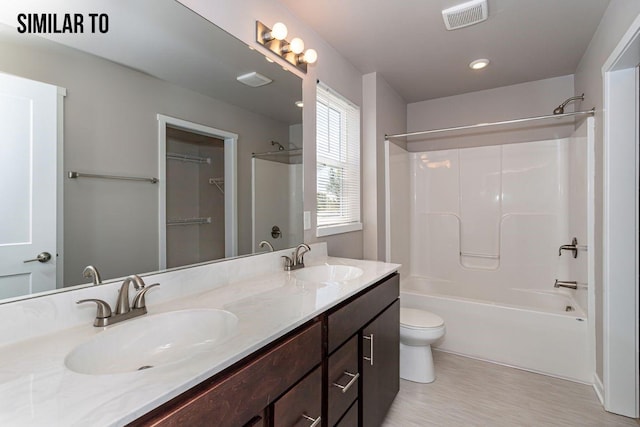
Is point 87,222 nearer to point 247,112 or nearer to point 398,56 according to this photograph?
point 247,112

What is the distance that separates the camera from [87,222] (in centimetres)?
101

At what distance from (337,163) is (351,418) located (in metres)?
1.65

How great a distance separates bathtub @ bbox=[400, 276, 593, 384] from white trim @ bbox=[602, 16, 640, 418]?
1.09 ft

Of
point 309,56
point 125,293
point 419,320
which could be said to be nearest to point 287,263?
point 125,293

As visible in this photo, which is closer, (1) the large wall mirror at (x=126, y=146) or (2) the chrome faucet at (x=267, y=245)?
(1) the large wall mirror at (x=126, y=146)

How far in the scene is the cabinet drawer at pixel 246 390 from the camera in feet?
2.02

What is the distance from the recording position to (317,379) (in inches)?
42.6

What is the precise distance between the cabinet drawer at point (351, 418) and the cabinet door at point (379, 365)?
68 millimetres

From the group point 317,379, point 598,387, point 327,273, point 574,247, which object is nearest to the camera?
point 317,379

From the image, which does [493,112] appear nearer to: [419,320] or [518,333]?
[518,333]

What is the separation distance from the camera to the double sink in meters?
0.80

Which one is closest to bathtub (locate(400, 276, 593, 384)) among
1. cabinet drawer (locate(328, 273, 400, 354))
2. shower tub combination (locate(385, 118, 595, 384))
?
shower tub combination (locate(385, 118, 595, 384))

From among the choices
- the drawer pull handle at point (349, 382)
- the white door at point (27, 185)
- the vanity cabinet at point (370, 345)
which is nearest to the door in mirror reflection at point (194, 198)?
the white door at point (27, 185)

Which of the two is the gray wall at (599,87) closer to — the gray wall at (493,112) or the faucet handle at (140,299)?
the gray wall at (493,112)
